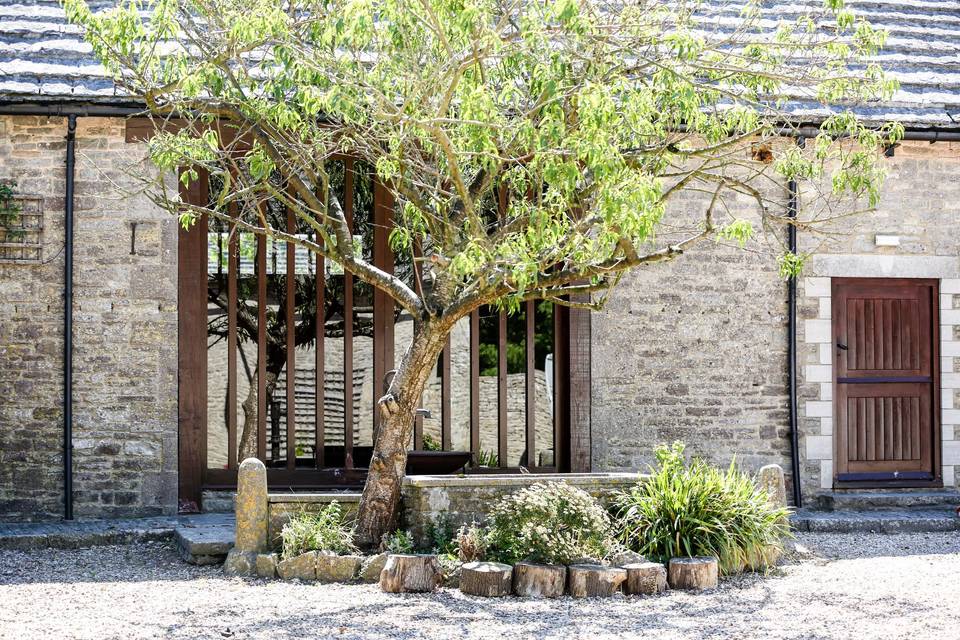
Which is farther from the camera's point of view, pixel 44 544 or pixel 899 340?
pixel 899 340

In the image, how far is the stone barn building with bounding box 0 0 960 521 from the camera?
8.62m

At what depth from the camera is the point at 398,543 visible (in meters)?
6.67

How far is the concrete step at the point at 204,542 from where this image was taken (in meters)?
7.16

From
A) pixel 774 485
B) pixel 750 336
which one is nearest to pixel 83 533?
pixel 774 485

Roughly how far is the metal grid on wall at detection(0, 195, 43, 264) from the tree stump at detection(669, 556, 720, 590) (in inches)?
207

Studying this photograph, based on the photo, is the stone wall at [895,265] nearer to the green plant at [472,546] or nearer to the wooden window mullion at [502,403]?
the wooden window mullion at [502,403]

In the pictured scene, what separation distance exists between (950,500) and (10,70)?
8210 millimetres

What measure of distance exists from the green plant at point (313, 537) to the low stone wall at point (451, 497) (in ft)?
1.31

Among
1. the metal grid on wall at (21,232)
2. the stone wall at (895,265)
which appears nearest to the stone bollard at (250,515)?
the metal grid on wall at (21,232)

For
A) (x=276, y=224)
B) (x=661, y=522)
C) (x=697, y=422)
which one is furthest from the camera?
(x=276, y=224)

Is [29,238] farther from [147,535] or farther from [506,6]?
[506,6]

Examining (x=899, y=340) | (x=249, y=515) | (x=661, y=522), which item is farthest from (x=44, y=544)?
(x=899, y=340)

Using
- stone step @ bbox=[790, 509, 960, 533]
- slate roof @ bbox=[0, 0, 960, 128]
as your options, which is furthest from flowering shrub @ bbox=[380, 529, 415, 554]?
slate roof @ bbox=[0, 0, 960, 128]

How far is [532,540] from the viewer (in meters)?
6.30
